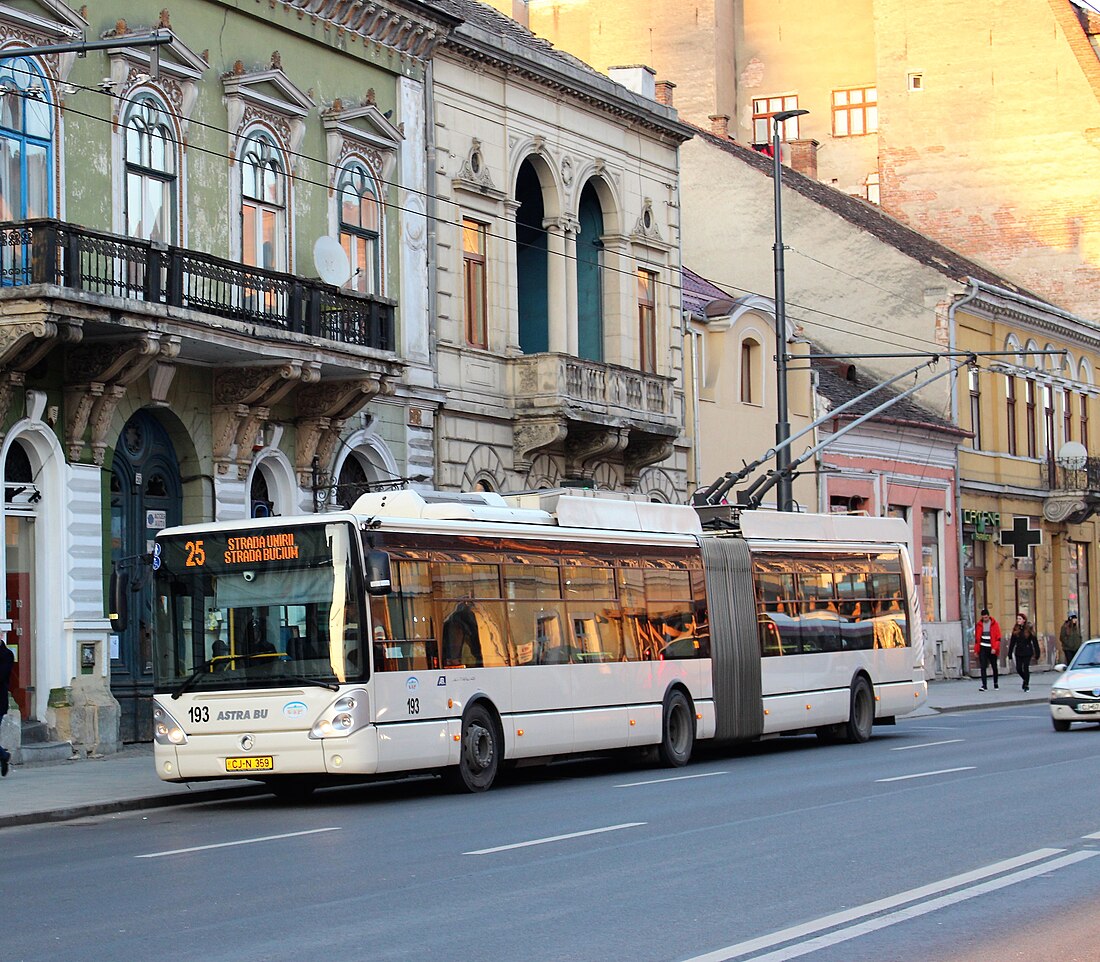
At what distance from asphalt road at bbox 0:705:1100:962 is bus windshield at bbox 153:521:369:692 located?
52.2 inches

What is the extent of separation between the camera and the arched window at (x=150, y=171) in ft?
84.2

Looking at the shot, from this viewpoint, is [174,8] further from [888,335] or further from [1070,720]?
[888,335]

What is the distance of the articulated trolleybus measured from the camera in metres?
18.6

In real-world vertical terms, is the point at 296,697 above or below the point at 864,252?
below

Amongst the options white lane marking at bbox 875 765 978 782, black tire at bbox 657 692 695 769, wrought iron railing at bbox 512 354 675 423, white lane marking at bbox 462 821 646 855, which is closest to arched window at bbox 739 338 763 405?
wrought iron railing at bbox 512 354 675 423

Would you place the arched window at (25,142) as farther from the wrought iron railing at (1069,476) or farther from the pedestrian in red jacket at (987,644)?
the wrought iron railing at (1069,476)

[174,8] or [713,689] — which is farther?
[174,8]

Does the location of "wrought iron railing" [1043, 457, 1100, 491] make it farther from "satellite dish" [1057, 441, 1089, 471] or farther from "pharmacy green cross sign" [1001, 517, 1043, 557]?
"pharmacy green cross sign" [1001, 517, 1043, 557]

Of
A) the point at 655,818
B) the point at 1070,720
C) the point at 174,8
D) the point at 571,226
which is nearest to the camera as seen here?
the point at 655,818

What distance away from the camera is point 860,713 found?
91.7 ft

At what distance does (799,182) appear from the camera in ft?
180

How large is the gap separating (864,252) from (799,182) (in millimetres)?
3300

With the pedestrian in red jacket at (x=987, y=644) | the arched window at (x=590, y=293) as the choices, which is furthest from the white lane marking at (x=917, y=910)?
the pedestrian in red jacket at (x=987, y=644)

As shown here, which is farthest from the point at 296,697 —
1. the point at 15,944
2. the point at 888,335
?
the point at 888,335
